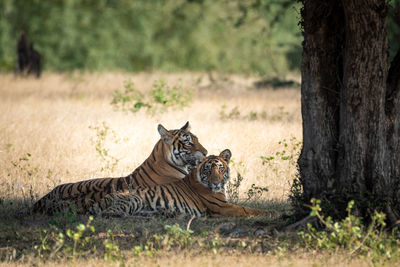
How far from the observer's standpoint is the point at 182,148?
793 cm

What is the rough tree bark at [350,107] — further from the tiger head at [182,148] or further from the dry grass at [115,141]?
the tiger head at [182,148]

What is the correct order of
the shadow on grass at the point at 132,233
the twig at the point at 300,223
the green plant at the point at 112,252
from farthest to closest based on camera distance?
the twig at the point at 300,223
the shadow on grass at the point at 132,233
the green plant at the point at 112,252

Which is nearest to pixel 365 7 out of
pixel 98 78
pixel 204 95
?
pixel 204 95

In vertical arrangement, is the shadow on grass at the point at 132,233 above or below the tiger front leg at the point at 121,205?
below

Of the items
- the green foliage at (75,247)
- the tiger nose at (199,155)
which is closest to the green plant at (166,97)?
the tiger nose at (199,155)

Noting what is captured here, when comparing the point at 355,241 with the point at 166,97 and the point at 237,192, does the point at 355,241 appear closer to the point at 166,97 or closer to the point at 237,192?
the point at 237,192

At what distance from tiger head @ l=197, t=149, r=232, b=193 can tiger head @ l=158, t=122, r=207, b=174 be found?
0.48m

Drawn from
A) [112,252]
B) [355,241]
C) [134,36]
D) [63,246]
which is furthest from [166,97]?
[134,36]

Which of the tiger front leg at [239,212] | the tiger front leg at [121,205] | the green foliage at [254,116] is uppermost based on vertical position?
the green foliage at [254,116]

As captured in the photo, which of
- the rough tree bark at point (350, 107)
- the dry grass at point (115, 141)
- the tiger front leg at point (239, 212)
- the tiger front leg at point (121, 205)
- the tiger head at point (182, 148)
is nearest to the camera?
the rough tree bark at point (350, 107)

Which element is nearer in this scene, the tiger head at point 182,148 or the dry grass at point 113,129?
the tiger head at point 182,148

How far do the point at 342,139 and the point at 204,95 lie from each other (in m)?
12.5

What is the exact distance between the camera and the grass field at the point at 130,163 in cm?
543

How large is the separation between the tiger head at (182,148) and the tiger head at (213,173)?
48cm
